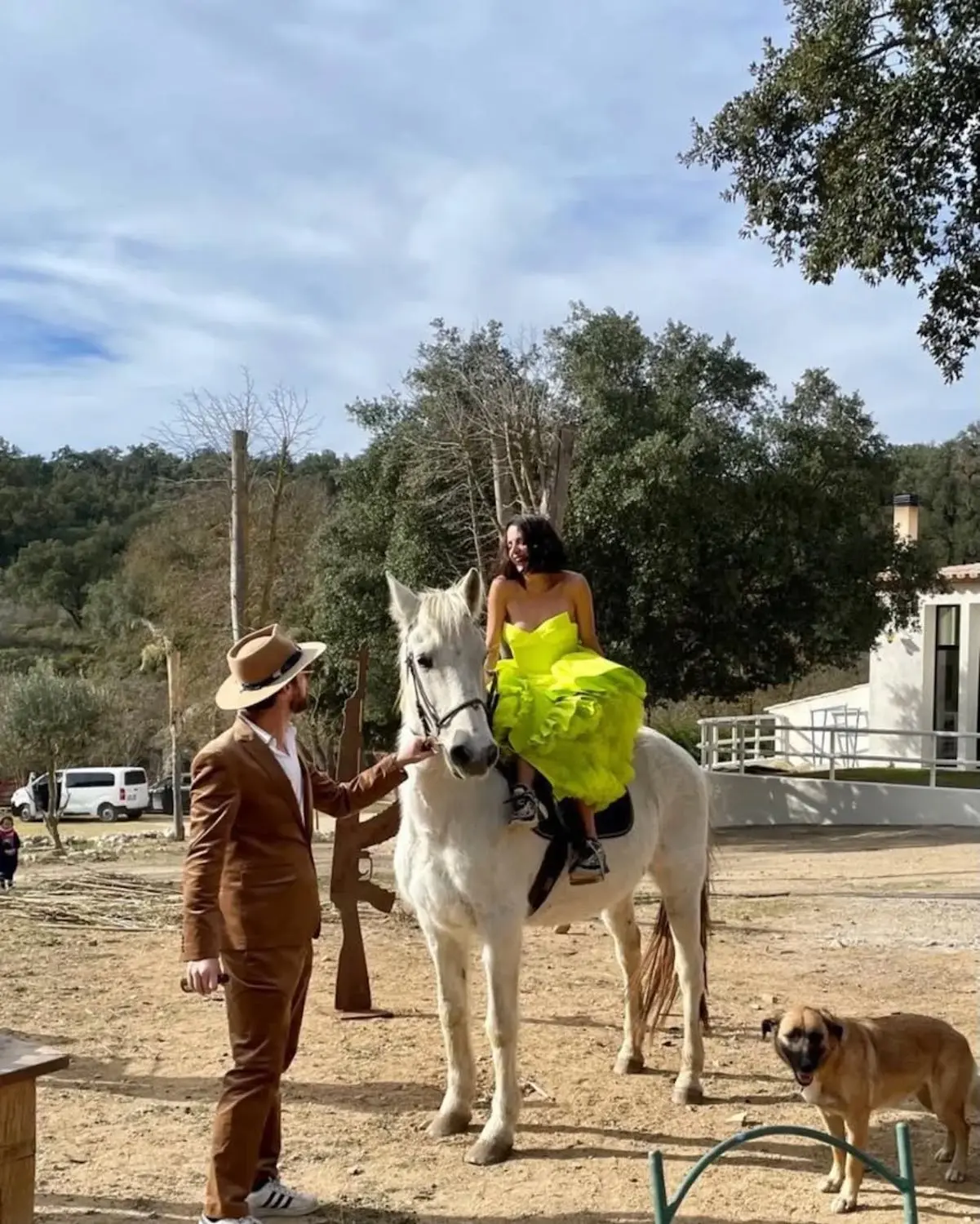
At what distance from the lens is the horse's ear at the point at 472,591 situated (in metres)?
4.30

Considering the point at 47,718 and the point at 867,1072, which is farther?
the point at 47,718

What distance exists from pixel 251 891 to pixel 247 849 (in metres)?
0.13

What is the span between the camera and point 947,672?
23969 mm

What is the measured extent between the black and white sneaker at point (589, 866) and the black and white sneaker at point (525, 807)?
1.06 feet

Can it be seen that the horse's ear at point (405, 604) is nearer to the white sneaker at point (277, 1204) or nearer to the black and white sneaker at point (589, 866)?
the black and white sneaker at point (589, 866)

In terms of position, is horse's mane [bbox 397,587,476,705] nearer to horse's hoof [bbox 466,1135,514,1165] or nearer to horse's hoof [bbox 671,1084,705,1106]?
horse's hoof [bbox 466,1135,514,1165]

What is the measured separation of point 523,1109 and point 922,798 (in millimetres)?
13275

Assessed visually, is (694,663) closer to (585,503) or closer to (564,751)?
(585,503)

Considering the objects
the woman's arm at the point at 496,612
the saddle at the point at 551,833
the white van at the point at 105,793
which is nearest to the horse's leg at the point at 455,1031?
the saddle at the point at 551,833

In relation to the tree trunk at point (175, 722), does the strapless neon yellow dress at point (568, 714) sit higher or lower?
higher

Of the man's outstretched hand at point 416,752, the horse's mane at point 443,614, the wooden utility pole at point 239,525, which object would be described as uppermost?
the wooden utility pole at point 239,525

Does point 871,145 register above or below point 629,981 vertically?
above

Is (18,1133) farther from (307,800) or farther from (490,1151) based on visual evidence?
(490,1151)

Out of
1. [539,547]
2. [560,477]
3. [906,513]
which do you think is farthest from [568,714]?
[906,513]
